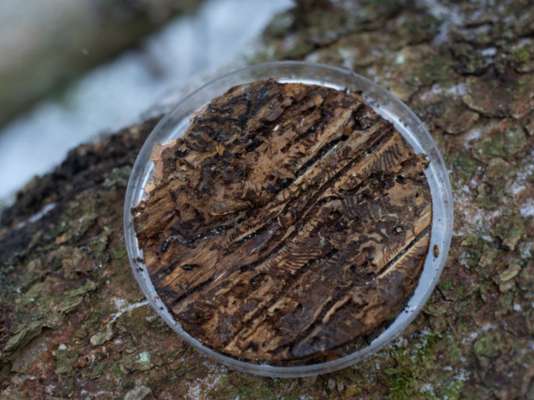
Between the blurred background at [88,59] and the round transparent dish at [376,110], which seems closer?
the round transparent dish at [376,110]

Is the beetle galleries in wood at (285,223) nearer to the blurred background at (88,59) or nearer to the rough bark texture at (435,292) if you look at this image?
the rough bark texture at (435,292)

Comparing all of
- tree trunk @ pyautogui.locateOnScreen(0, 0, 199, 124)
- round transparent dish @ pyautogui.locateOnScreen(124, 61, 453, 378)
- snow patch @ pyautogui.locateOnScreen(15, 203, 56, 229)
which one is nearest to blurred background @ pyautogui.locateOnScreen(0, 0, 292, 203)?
tree trunk @ pyautogui.locateOnScreen(0, 0, 199, 124)

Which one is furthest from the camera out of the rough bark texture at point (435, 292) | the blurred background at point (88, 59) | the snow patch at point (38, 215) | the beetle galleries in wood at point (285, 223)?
the blurred background at point (88, 59)

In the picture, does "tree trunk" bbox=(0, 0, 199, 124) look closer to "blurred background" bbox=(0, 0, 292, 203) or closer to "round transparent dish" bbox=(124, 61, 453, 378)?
"blurred background" bbox=(0, 0, 292, 203)

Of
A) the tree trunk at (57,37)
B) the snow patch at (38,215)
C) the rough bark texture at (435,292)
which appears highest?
the tree trunk at (57,37)

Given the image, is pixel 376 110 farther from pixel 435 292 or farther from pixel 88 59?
pixel 88 59

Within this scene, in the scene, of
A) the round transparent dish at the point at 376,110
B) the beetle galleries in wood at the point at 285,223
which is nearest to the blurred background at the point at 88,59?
the round transparent dish at the point at 376,110
